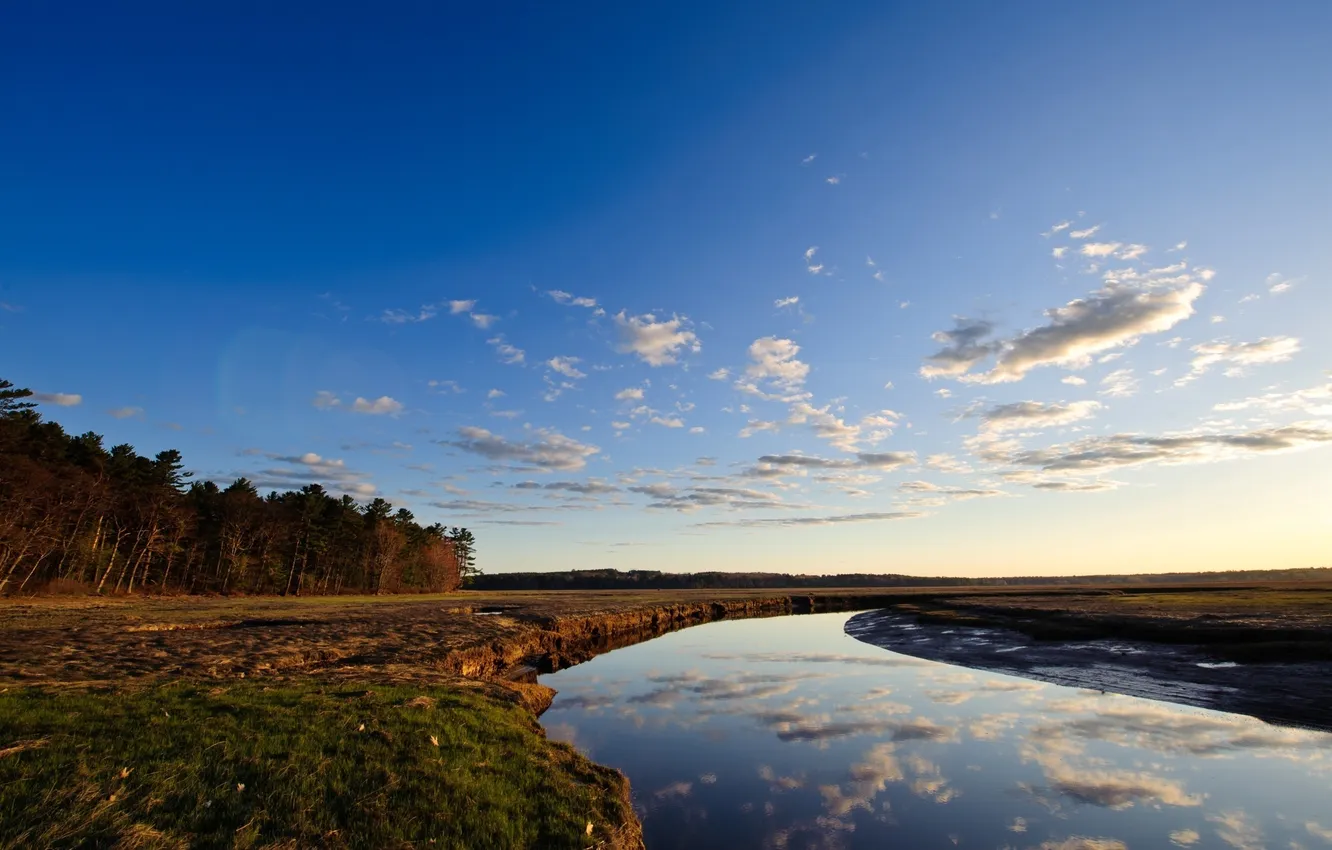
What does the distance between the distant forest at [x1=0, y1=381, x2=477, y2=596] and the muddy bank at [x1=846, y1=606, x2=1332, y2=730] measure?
84.7 m

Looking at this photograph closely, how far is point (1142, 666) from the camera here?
33125mm

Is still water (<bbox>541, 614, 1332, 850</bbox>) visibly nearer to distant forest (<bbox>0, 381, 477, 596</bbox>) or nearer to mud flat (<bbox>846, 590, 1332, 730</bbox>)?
mud flat (<bbox>846, 590, 1332, 730</bbox>)

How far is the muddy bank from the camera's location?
24391 mm

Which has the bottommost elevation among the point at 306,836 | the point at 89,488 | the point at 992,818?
the point at 992,818

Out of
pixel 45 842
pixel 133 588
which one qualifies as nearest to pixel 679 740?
pixel 45 842

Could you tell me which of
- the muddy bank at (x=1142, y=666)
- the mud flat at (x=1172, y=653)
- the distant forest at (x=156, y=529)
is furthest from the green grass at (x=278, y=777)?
the distant forest at (x=156, y=529)

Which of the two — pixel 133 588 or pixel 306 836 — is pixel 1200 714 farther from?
pixel 133 588

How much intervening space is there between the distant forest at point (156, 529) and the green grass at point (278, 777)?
64.9m

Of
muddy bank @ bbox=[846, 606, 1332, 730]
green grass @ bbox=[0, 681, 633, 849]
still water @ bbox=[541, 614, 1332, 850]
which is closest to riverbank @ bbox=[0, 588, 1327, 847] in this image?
green grass @ bbox=[0, 681, 633, 849]

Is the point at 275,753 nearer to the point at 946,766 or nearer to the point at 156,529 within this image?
the point at 946,766

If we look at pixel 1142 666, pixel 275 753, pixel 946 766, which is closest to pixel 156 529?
pixel 275 753

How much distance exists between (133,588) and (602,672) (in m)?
81.4

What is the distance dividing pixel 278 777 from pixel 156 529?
9231 centimetres

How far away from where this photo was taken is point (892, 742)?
2077 cm
